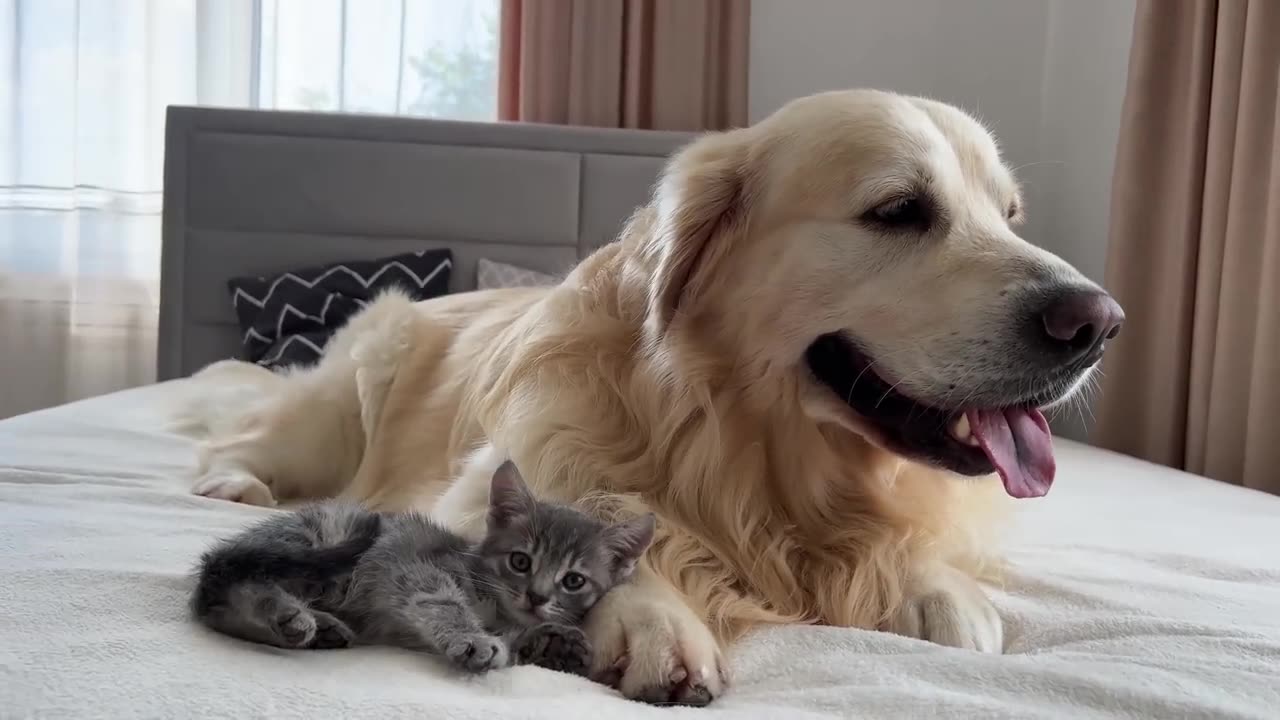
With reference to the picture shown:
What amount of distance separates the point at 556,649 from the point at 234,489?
1.06 meters

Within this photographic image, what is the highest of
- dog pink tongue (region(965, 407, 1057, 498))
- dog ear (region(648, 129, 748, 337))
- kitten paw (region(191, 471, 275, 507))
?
dog ear (region(648, 129, 748, 337))

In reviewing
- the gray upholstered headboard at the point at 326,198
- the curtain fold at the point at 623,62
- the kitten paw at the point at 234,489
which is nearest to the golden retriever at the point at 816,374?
the kitten paw at the point at 234,489

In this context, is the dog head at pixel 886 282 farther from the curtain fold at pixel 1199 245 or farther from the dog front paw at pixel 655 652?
the curtain fold at pixel 1199 245

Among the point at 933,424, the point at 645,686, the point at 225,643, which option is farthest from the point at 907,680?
the point at 225,643

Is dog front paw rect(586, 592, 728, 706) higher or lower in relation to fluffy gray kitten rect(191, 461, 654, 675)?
lower

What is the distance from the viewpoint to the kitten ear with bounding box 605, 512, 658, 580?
1139 millimetres

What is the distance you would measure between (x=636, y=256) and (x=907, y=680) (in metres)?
0.80

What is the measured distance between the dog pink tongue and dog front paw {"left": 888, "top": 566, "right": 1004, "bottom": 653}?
0.45 ft

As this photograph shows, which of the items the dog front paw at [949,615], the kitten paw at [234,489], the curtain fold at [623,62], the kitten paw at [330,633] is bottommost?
the kitten paw at [234,489]

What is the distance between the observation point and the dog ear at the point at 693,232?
1.43m

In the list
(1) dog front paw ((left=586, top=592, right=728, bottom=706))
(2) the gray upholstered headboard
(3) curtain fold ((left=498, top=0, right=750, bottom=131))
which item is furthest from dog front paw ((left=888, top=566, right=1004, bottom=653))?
(3) curtain fold ((left=498, top=0, right=750, bottom=131))

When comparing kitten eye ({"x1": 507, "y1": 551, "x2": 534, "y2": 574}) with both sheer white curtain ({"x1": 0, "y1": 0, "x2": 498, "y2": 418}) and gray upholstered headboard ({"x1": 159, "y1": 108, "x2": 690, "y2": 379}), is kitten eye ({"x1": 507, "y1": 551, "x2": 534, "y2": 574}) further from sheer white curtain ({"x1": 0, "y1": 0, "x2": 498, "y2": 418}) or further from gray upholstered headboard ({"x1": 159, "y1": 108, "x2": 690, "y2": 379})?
sheer white curtain ({"x1": 0, "y1": 0, "x2": 498, "y2": 418})

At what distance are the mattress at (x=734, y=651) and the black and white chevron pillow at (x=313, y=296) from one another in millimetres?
1458

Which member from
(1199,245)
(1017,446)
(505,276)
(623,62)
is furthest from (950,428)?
(623,62)
